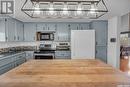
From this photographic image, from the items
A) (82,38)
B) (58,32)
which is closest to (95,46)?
(82,38)

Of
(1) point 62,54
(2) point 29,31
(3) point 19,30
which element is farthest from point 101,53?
(3) point 19,30

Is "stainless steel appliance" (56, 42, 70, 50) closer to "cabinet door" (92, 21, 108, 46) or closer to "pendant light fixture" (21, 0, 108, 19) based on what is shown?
"cabinet door" (92, 21, 108, 46)

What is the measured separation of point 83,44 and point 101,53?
3.23ft

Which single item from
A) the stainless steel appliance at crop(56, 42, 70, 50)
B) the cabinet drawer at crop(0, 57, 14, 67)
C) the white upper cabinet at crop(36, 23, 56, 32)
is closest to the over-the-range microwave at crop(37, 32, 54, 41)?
the white upper cabinet at crop(36, 23, 56, 32)

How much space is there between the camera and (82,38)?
20.5 ft

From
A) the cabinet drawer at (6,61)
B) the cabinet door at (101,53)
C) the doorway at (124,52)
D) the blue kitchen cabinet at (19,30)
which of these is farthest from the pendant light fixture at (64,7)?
the cabinet door at (101,53)

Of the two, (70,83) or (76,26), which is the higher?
(76,26)

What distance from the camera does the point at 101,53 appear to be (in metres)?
6.77

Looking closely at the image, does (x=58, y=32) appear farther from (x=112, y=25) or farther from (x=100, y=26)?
(x=112, y=25)

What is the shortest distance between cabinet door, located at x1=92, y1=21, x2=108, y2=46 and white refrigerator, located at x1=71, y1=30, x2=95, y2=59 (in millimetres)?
446

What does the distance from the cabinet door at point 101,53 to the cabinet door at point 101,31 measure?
0.16 m

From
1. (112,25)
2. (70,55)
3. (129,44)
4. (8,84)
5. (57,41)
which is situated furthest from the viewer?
(57,41)

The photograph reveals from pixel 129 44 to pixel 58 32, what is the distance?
2.74 m

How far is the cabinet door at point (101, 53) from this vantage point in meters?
6.73
